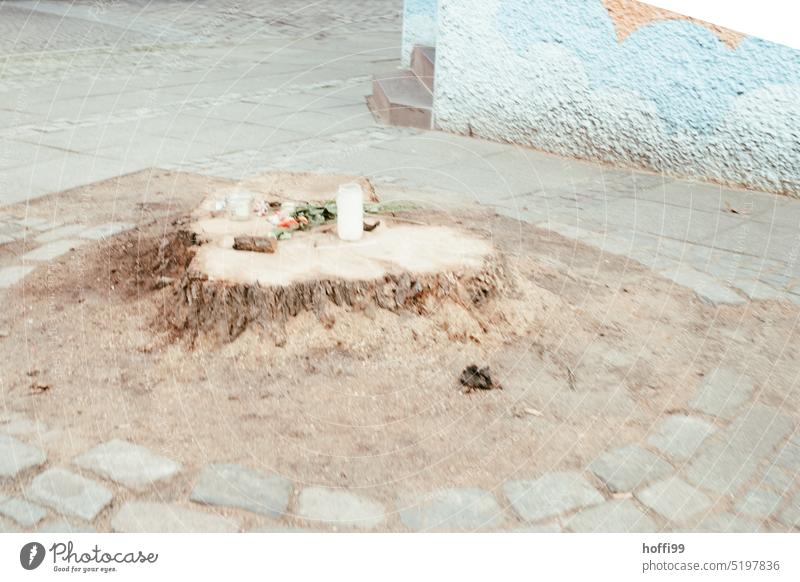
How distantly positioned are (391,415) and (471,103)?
4246mm

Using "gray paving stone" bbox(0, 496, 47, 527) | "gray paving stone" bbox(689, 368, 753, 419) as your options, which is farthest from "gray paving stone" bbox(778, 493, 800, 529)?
"gray paving stone" bbox(0, 496, 47, 527)

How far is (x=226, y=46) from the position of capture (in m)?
10.7

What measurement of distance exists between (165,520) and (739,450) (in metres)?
1.73

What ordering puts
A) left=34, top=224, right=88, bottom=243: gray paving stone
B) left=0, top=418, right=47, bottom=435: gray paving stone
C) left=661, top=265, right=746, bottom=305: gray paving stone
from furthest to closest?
left=34, top=224, right=88, bottom=243: gray paving stone, left=661, top=265, right=746, bottom=305: gray paving stone, left=0, top=418, right=47, bottom=435: gray paving stone

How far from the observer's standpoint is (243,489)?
2561mm

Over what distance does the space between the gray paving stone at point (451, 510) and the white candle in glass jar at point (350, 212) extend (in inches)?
50.2

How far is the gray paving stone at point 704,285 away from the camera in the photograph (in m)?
4.04

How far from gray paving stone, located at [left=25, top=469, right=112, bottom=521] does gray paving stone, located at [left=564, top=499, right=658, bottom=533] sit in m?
1.24

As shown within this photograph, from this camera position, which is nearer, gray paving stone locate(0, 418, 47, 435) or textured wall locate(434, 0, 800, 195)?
gray paving stone locate(0, 418, 47, 435)

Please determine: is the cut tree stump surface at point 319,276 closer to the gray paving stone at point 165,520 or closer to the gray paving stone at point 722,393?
the gray paving stone at point 722,393

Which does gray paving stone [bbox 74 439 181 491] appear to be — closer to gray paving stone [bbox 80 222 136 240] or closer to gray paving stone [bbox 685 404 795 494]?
gray paving stone [bbox 685 404 795 494]

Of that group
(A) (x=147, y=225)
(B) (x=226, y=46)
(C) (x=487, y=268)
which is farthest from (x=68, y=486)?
(B) (x=226, y=46)

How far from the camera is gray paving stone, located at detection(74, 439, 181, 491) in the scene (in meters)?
2.58
